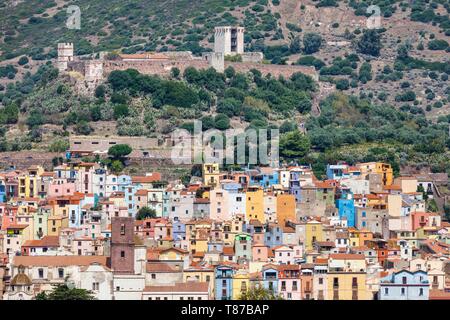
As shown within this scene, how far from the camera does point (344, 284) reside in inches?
1198

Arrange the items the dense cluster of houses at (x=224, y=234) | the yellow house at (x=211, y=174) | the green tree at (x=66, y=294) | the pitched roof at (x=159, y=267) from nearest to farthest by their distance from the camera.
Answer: the green tree at (x=66, y=294), the dense cluster of houses at (x=224, y=234), the pitched roof at (x=159, y=267), the yellow house at (x=211, y=174)

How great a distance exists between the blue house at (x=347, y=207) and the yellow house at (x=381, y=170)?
3.74 metres

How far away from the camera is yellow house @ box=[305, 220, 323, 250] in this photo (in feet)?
123

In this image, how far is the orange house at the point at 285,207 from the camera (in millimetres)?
40781

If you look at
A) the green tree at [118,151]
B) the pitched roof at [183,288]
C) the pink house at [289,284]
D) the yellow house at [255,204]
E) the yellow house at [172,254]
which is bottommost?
the pink house at [289,284]

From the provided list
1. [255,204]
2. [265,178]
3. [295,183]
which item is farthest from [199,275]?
[265,178]

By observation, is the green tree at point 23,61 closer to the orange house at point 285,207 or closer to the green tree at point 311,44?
the green tree at point 311,44

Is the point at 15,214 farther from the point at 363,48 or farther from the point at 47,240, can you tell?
the point at 363,48

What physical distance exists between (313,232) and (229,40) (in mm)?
27127

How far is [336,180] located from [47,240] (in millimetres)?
11215

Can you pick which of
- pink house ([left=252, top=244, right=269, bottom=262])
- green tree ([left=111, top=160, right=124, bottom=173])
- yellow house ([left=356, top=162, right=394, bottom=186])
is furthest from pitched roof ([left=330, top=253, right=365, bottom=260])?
green tree ([left=111, top=160, right=124, bottom=173])

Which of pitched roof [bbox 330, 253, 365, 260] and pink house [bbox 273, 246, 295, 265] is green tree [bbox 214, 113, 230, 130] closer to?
pink house [bbox 273, 246, 295, 265]

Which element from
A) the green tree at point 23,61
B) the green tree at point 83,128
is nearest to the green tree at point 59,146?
the green tree at point 83,128

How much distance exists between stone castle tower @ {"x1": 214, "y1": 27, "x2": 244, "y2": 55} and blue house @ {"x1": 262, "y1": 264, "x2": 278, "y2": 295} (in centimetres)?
3297
